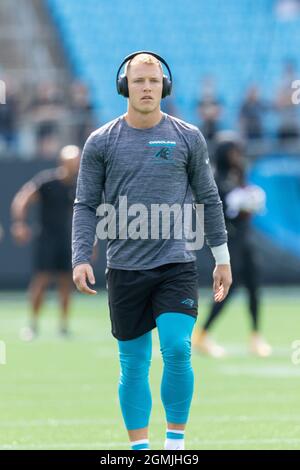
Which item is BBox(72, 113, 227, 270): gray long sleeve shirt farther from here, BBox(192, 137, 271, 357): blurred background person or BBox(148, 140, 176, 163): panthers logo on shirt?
BBox(192, 137, 271, 357): blurred background person

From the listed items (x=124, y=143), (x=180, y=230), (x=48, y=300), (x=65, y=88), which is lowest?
(x=48, y=300)

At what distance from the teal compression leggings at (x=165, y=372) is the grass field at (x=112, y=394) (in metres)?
0.79

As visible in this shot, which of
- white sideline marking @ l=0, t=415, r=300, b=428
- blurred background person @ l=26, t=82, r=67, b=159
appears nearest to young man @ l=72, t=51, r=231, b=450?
white sideline marking @ l=0, t=415, r=300, b=428

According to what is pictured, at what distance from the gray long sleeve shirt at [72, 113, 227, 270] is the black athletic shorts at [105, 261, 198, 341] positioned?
5cm

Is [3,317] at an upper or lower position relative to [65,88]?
lower

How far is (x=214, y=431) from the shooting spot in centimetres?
749

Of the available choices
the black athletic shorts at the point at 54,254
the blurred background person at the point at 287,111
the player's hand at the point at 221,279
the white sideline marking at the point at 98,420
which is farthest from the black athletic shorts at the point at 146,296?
the blurred background person at the point at 287,111

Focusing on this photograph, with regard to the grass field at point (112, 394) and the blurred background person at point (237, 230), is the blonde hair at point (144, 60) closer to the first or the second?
the grass field at point (112, 394)

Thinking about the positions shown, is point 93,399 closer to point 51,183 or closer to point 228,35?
point 51,183

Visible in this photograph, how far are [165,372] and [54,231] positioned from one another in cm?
906

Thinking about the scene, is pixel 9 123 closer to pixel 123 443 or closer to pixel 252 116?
pixel 252 116

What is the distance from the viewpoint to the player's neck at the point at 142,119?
6066 mm
